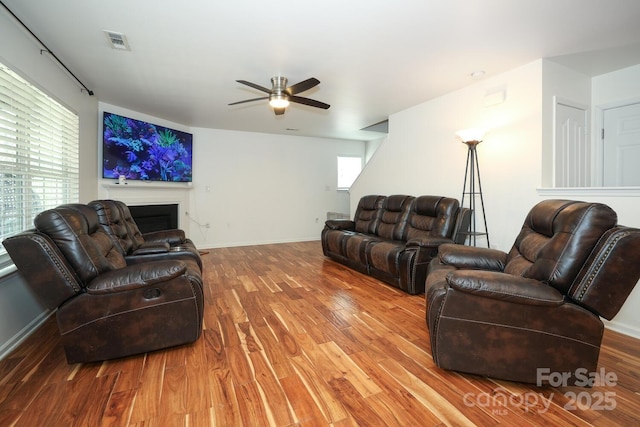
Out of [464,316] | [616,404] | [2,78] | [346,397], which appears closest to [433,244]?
[464,316]

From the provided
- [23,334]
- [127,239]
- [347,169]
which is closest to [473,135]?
[127,239]

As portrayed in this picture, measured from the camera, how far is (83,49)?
2576 mm

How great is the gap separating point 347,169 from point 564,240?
583 centimetres

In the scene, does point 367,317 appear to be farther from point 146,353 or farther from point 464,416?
point 146,353

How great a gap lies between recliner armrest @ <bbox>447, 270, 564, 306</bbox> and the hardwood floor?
0.54m

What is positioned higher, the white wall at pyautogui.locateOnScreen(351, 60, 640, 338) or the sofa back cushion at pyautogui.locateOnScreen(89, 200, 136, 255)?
the white wall at pyautogui.locateOnScreen(351, 60, 640, 338)

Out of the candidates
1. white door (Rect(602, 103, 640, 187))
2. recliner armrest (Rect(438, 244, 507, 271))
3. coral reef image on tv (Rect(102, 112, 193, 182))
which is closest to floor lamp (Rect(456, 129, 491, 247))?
recliner armrest (Rect(438, 244, 507, 271))

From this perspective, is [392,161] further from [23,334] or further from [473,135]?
[23,334]

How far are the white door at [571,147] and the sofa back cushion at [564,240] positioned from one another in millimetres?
1453

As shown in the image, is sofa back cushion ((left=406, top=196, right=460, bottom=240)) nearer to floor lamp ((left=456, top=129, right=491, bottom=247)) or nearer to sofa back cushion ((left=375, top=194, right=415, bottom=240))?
sofa back cushion ((left=375, top=194, right=415, bottom=240))

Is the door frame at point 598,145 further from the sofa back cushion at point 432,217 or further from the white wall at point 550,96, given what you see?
the sofa back cushion at point 432,217

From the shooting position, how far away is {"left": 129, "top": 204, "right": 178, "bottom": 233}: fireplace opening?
465cm

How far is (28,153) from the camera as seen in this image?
2.37 metres

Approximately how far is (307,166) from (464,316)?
545 centimetres
